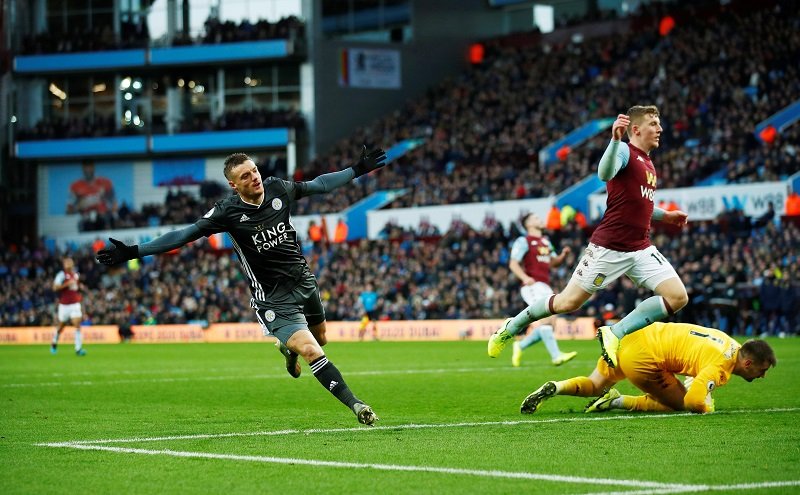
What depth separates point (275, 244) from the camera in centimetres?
1079

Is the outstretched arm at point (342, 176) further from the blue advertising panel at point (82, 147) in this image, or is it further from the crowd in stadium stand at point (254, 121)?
the blue advertising panel at point (82, 147)

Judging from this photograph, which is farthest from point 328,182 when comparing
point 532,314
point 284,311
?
point 532,314

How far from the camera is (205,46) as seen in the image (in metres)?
59.7

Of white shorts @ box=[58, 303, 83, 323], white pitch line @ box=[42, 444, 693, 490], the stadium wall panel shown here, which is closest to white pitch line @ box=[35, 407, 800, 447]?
white pitch line @ box=[42, 444, 693, 490]

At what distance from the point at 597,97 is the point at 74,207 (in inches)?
1145

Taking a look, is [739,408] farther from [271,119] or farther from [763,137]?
[271,119]

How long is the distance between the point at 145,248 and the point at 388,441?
257 centimetres

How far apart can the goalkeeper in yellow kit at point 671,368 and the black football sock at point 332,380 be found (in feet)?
6.09

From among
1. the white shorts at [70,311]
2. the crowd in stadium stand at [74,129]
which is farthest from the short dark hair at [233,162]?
the crowd in stadium stand at [74,129]

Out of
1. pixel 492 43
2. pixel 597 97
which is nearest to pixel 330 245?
pixel 597 97

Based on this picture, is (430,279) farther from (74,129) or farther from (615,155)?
(615,155)

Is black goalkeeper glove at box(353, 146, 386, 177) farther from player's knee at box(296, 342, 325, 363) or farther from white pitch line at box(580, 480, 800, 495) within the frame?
white pitch line at box(580, 480, 800, 495)

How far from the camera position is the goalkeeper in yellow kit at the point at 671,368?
10.5 meters

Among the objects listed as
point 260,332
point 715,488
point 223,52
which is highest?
point 223,52
